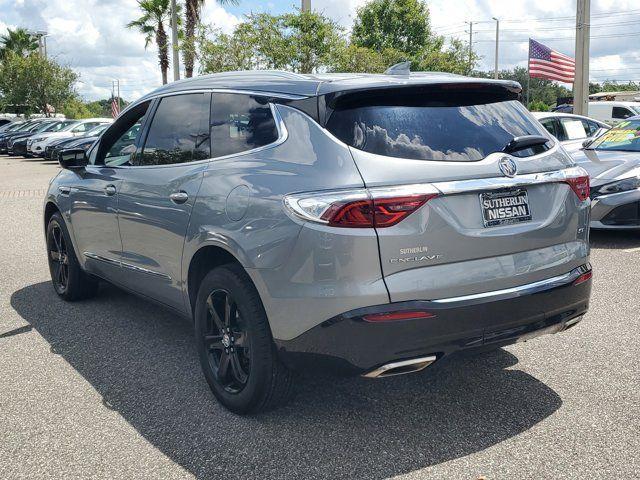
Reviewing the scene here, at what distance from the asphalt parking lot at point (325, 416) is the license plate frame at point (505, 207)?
1026 mm

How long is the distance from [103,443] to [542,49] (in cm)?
2510

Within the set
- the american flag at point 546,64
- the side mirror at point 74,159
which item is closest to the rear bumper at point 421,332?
the side mirror at point 74,159

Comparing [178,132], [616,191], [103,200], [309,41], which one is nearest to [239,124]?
[178,132]

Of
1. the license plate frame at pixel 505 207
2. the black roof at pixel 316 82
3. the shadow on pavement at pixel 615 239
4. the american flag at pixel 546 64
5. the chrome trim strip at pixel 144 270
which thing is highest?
the american flag at pixel 546 64

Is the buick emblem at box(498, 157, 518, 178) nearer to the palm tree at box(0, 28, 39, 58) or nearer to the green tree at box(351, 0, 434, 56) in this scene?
the green tree at box(351, 0, 434, 56)

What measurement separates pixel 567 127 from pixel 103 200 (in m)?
10.5

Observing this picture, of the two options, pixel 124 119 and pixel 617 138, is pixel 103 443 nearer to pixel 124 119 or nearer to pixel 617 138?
pixel 124 119

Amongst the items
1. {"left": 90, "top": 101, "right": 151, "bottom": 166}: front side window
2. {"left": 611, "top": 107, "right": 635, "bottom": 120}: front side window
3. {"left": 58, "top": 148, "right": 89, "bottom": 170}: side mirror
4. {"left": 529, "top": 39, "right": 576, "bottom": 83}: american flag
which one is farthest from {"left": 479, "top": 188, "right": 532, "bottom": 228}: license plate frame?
{"left": 611, "top": 107, "right": 635, "bottom": 120}: front side window

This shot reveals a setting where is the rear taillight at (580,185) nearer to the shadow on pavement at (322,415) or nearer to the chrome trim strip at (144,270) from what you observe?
the shadow on pavement at (322,415)

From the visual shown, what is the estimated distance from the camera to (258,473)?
10.5 feet

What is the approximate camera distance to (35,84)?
50375 mm

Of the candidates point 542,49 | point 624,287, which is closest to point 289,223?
point 624,287

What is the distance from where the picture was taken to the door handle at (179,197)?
4086 millimetres

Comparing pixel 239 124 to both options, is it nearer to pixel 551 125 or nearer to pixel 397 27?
pixel 551 125
